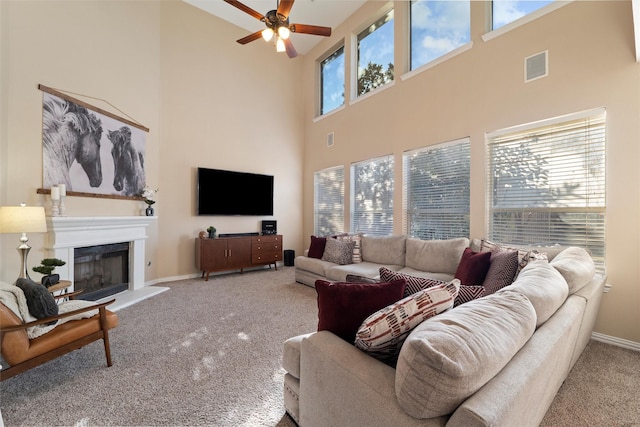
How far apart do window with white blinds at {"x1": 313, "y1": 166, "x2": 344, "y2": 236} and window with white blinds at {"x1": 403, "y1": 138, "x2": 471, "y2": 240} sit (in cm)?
164

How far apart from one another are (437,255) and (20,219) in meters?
4.32

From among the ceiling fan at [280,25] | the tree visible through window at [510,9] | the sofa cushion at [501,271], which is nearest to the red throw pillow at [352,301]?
the sofa cushion at [501,271]

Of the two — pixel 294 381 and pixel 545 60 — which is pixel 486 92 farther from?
pixel 294 381

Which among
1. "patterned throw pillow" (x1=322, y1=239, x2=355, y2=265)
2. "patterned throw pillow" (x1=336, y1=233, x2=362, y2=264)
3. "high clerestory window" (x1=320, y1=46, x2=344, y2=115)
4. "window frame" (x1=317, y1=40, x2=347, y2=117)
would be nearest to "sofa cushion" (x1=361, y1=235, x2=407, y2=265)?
"patterned throw pillow" (x1=336, y1=233, x2=362, y2=264)

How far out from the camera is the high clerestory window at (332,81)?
237 inches

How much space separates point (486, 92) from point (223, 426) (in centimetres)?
426

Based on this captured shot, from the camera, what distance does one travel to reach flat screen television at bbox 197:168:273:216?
5.23 meters

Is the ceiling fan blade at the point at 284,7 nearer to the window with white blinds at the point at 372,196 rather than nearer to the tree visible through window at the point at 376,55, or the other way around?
the tree visible through window at the point at 376,55

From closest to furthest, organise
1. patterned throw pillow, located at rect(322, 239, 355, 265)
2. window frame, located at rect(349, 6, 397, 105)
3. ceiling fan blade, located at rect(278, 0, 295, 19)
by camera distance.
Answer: ceiling fan blade, located at rect(278, 0, 295, 19)
patterned throw pillow, located at rect(322, 239, 355, 265)
window frame, located at rect(349, 6, 397, 105)

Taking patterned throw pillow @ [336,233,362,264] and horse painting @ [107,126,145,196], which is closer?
horse painting @ [107,126,145,196]

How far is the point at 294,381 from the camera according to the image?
60.4 inches

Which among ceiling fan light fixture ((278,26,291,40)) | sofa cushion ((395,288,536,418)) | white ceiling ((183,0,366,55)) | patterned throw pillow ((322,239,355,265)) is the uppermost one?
white ceiling ((183,0,366,55))

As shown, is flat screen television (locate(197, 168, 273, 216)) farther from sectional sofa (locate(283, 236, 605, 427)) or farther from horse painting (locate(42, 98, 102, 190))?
sectional sofa (locate(283, 236, 605, 427))

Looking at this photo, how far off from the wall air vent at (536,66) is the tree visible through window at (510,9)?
22.3 inches
